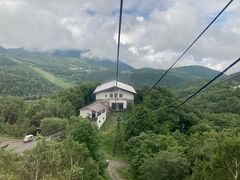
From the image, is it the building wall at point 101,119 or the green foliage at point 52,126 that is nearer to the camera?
the green foliage at point 52,126

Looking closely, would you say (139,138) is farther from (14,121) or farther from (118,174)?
(14,121)

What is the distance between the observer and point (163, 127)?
72.8 meters

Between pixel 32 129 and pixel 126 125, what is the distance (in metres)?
19.4

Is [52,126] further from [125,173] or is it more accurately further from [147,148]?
[147,148]

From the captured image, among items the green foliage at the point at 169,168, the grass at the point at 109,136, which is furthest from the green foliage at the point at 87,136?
the grass at the point at 109,136

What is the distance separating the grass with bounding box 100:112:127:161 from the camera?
69.2 meters

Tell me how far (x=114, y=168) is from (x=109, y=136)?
1382cm

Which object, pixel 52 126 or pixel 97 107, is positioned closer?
pixel 52 126

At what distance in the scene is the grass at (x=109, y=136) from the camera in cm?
6920

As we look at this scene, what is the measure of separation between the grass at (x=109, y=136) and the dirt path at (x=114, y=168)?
250 cm

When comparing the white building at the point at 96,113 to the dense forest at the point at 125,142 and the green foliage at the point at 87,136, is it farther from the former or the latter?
the green foliage at the point at 87,136

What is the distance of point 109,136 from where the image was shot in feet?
248

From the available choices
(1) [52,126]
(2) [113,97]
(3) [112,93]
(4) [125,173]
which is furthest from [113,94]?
(4) [125,173]

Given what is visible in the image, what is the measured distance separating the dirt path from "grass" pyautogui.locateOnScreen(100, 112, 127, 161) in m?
2.50
